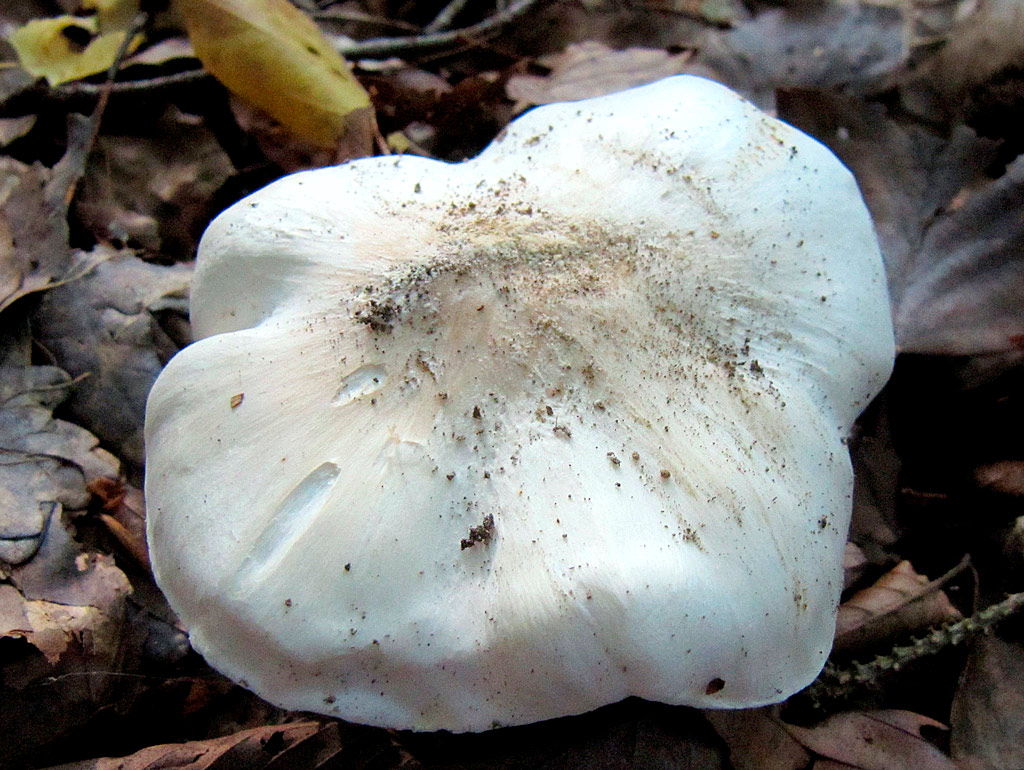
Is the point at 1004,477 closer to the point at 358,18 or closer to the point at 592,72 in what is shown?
the point at 592,72

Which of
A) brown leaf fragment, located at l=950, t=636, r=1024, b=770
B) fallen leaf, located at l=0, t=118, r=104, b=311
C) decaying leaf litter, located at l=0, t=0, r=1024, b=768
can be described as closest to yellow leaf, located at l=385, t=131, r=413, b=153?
decaying leaf litter, located at l=0, t=0, r=1024, b=768

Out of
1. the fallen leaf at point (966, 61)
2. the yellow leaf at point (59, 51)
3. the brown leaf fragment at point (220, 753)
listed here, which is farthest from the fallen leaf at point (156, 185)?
the fallen leaf at point (966, 61)

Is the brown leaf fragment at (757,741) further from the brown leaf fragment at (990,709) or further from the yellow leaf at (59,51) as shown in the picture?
the yellow leaf at (59,51)

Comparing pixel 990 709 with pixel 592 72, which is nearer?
pixel 990 709

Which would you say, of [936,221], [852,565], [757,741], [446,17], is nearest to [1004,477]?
[852,565]

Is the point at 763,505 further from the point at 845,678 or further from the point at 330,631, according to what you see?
the point at 330,631
